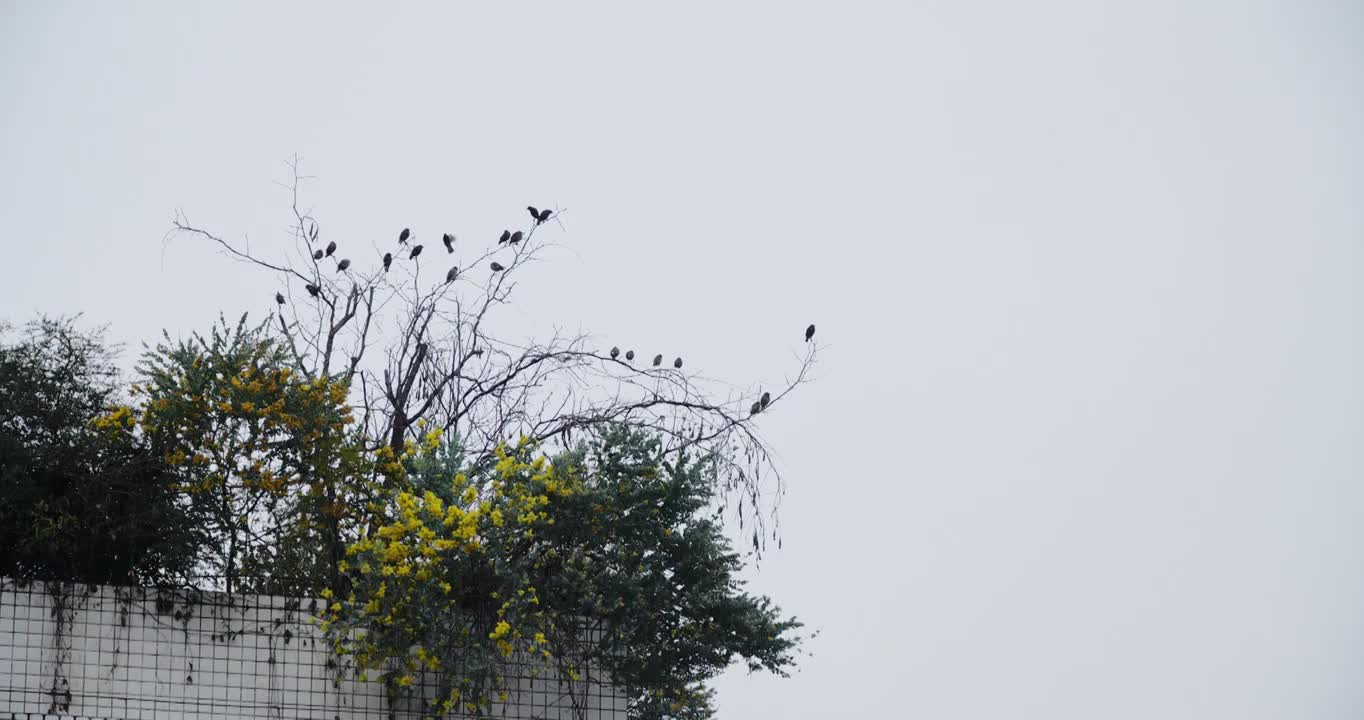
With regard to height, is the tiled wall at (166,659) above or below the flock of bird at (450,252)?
below

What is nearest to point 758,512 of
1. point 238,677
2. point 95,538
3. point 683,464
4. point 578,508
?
point 683,464

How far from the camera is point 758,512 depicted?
13.6 m

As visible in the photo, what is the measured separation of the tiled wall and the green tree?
34 centimetres

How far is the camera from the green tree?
1177cm

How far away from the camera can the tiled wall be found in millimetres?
11531

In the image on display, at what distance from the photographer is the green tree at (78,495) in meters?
11.8

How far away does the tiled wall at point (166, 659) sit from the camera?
11.5 m

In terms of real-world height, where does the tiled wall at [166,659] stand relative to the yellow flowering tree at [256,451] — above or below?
below

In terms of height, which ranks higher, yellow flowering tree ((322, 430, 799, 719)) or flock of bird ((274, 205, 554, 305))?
flock of bird ((274, 205, 554, 305))

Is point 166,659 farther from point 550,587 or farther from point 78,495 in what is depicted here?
point 550,587

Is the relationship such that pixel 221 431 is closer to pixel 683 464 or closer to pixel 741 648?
pixel 683 464

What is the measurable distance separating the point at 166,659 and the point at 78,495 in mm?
1512

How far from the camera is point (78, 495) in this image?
470 inches

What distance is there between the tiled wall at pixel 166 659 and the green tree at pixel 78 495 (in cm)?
34
